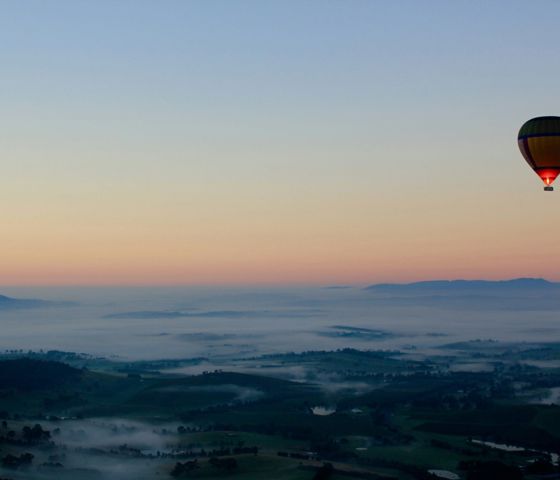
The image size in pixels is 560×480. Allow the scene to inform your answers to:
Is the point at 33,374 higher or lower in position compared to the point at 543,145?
lower

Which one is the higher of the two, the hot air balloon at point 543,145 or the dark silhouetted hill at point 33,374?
the hot air balloon at point 543,145

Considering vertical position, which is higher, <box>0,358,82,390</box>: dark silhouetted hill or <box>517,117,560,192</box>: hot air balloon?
<box>517,117,560,192</box>: hot air balloon

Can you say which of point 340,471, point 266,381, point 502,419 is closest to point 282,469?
point 340,471

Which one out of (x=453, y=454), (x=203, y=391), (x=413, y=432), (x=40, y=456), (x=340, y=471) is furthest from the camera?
(x=203, y=391)

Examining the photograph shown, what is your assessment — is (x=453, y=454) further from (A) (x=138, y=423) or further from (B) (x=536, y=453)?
(A) (x=138, y=423)

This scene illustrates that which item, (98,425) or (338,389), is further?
(338,389)

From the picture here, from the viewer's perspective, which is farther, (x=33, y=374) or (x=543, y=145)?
(x=33, y=374)

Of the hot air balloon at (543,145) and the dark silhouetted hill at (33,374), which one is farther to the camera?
the dark silhouetted hill at (33,374)

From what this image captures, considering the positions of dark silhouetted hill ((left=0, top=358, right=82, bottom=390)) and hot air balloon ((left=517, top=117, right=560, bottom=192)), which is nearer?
hot air balloon ((left=517, top=117, right=560, bottom=192))
